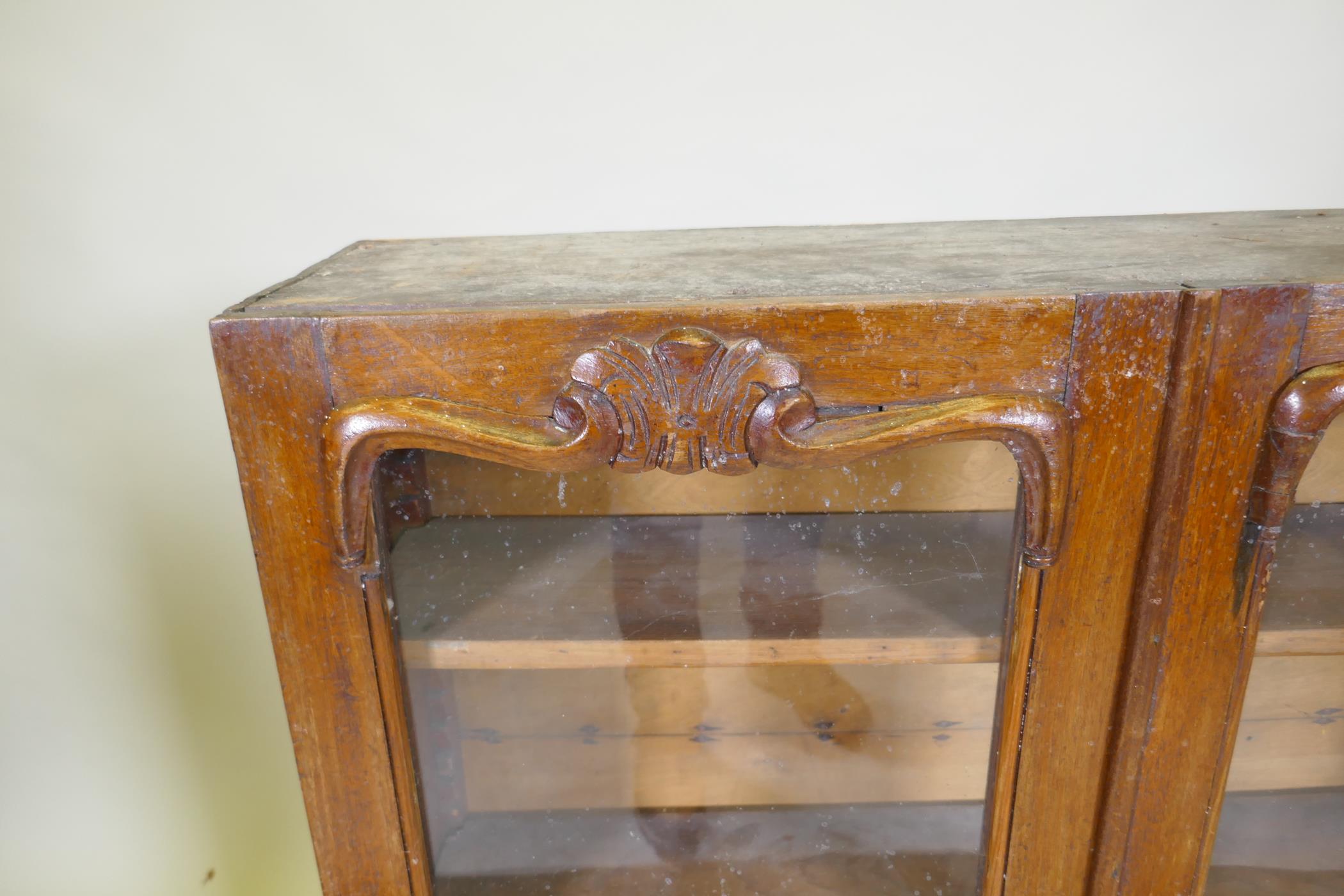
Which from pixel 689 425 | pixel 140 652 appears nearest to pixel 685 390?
pixel 689 425

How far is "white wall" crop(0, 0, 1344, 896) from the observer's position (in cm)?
117

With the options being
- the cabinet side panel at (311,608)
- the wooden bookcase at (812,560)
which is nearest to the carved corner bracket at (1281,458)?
the wooden bookcase at (812,560)

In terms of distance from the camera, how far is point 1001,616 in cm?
71

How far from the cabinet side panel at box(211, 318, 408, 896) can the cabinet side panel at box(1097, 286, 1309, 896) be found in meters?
0.58

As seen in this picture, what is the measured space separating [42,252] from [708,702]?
106cm

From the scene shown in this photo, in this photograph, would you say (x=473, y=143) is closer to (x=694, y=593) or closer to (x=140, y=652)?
(x=694, y=593)

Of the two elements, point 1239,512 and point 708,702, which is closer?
point 1239,512

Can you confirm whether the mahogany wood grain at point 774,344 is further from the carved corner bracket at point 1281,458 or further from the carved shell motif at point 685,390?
the carved corner bracket at point 1281,458

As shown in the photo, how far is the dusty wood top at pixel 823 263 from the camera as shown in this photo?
26.2 inches

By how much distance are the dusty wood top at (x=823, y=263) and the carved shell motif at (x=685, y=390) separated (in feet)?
0.14

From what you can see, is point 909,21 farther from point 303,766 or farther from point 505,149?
point 303,766

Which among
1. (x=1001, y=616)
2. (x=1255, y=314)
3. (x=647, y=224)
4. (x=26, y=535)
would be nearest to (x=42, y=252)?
(x=26, y=535)

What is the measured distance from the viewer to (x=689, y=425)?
25.5 inches

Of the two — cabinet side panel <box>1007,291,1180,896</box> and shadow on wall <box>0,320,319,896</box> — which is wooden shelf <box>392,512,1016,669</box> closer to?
cabinet side panel <box>1007,291,1180,896</box>
